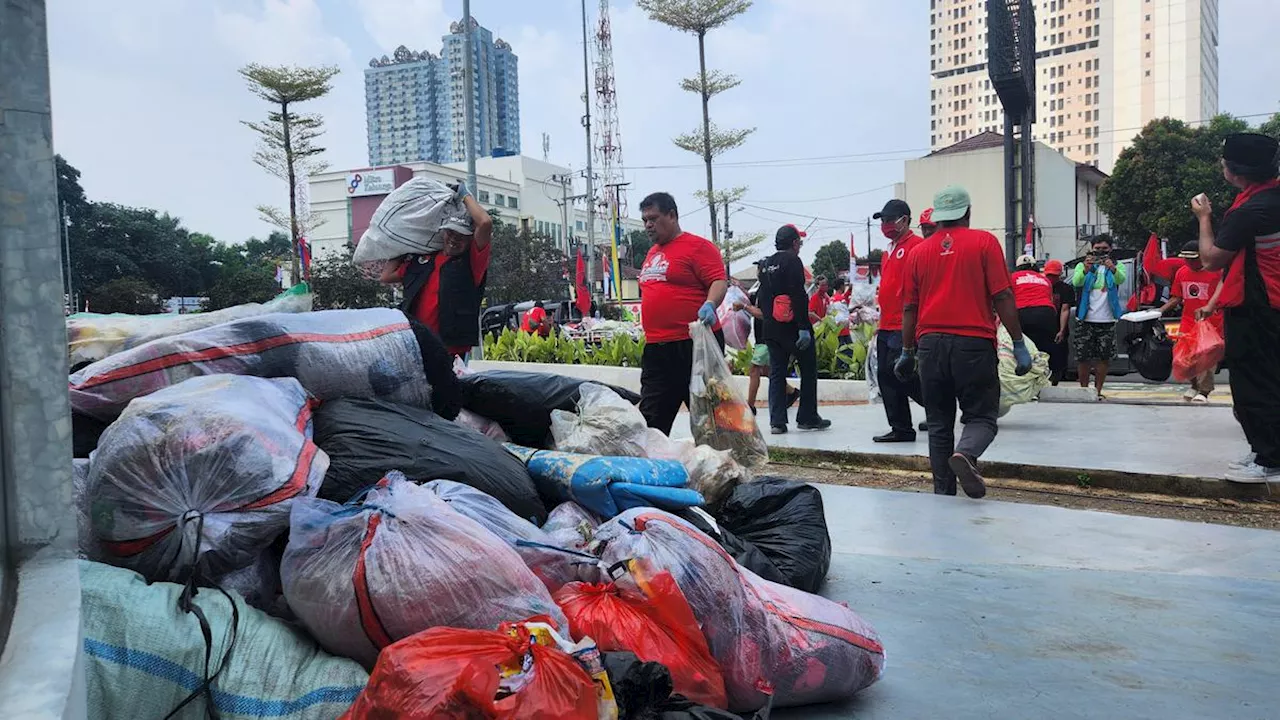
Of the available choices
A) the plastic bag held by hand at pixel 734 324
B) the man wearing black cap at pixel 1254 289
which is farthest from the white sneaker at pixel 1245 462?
the plastic bag held by hand at pixel 734 324

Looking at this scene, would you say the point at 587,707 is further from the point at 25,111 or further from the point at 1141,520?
the point at 1141,520

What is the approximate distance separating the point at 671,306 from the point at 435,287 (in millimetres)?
1621

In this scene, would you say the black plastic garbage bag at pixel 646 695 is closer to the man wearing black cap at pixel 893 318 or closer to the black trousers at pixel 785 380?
the man wearing black cap at pixel 893 318

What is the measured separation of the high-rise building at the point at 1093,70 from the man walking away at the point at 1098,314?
77.2m

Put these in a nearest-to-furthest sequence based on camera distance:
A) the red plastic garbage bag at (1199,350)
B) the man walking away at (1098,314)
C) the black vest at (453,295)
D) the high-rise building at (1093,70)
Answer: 1. the black vest at (453,295)
2. the red plastic garbage bag at (1199,350)
3. the man walking away at (1098,314)
4. the high-rise building at (1093,70)

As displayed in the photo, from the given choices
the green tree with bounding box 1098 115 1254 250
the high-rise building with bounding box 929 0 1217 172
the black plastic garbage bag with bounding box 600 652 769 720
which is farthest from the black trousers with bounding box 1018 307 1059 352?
the high-rise building with bounding box 929 0 1217 172

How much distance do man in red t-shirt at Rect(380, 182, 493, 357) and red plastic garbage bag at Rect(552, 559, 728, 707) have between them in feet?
7.28

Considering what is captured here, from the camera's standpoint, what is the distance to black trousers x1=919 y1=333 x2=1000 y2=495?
4.68 meters

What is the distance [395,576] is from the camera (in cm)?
189

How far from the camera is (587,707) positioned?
1.67 metres

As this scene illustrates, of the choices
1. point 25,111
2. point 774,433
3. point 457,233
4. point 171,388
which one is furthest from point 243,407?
point 774,433

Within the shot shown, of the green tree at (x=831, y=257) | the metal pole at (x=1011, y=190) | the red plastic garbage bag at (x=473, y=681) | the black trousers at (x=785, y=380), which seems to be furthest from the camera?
the green tree at (x=831, y=257)

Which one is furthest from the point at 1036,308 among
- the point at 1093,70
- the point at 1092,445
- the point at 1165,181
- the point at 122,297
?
the point at 1093,70

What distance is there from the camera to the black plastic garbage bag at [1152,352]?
7.77 m
